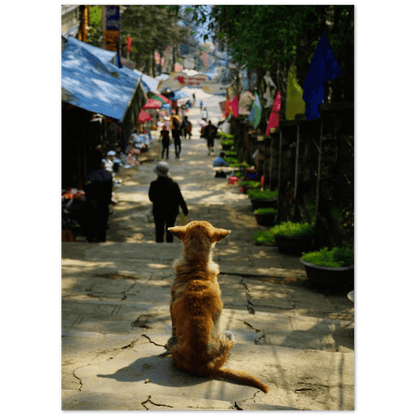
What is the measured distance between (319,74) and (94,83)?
17.8 feet

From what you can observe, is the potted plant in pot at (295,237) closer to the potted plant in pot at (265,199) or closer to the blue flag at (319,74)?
the blue flag at (319,74)

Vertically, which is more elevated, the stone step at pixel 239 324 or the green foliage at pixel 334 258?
the green foliage at pixel 334 258

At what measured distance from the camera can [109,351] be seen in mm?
4934

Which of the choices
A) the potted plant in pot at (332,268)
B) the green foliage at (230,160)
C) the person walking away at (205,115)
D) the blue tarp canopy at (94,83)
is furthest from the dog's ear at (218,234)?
the person walking away at (205,115)

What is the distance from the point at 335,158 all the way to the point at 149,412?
268 inches

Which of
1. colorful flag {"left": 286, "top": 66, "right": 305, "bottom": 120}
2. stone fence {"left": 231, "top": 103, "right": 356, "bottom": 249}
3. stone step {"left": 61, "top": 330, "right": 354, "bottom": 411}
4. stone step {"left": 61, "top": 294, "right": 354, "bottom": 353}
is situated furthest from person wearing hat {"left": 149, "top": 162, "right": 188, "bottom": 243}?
stone step {"left": 61, "top": 330, "right": 354, "bottom": 411}

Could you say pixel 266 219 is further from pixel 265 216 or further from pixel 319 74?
pixel 319 74

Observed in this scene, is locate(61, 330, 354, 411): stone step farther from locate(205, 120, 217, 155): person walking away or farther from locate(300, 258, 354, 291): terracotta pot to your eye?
locate(205, 120, 217, 155): person walking away

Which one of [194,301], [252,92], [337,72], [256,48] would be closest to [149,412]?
[194,301]

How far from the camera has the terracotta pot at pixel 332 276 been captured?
314 inches

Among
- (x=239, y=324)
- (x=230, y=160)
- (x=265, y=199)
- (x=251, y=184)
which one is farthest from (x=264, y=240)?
(x=230, y=160)

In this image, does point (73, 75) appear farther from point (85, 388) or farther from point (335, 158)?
point (85, 388)

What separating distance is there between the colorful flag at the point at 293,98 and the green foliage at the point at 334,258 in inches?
188

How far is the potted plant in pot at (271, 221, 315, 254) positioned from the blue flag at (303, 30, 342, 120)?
7.37ft
